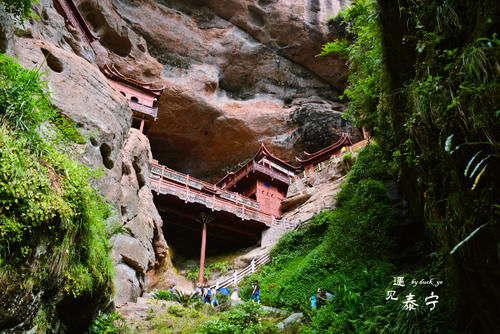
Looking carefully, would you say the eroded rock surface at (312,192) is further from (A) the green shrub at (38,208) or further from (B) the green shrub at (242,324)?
(A) the green shrub at (38,208)

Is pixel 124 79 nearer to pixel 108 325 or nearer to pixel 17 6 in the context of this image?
pixel 17 6

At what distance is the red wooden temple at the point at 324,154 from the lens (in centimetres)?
3005

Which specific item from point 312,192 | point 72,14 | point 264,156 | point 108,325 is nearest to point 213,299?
point 108,325

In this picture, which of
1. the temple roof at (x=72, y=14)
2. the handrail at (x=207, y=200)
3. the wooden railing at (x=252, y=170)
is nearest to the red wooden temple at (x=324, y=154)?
the wooden railing at (x=252, y=170)

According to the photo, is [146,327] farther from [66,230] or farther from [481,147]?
[481,147]

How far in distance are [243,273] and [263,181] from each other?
10919mm

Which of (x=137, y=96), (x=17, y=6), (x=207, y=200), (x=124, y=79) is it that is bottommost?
(x=17, y=6)

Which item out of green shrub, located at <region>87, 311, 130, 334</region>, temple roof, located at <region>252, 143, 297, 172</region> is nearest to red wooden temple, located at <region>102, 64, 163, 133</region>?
temple roof, located at <region>252, 143, 297, 172</region>

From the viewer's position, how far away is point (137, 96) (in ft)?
78.0

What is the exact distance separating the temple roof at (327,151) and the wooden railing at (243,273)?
44.5 feet

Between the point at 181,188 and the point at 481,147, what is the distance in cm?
1827

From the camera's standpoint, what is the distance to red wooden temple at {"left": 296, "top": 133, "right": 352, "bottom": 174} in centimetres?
3005

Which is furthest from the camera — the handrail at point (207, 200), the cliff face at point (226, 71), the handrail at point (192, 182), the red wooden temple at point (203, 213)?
the cliff face at point (226, 71)

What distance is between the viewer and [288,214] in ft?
81.5
